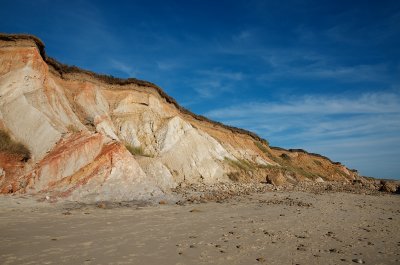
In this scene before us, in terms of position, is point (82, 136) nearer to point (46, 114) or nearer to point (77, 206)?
point (46, 114)

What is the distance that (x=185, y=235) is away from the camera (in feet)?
28.0

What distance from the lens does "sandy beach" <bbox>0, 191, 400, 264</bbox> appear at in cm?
654

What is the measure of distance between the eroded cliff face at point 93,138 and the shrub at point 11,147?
27 centimetres

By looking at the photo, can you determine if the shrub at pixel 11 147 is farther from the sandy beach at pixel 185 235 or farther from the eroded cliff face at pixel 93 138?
the sandy beach at pixel 185 235

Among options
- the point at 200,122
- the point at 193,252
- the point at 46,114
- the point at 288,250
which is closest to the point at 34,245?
the point at 193,252

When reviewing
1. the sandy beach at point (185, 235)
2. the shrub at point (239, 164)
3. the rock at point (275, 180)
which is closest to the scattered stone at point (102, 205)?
the sandy beach at point (185, 235)

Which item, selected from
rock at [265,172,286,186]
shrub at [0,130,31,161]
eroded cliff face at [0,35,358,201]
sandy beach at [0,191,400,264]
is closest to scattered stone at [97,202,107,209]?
sandy beach at [0,191,400,264]

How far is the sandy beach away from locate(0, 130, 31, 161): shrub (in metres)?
3.31

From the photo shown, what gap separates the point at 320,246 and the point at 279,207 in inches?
270

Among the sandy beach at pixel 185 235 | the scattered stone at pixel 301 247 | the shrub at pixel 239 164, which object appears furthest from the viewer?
the shrub at pixel 239 164

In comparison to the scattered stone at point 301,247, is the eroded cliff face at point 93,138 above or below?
above

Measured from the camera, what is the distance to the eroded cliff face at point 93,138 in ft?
49.1

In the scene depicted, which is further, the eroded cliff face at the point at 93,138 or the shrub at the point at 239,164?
the shrub at the point at 239,164

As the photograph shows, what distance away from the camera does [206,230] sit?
30.3ft
